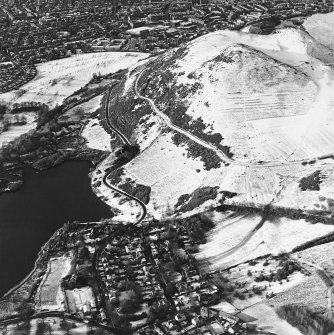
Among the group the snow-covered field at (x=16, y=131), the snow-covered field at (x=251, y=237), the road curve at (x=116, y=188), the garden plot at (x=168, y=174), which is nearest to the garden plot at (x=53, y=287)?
the road curve at (x=116, y=188)

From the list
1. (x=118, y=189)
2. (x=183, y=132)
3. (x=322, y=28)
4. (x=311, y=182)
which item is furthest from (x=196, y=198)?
(x=322, y=28)

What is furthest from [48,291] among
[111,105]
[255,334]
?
[111,105]

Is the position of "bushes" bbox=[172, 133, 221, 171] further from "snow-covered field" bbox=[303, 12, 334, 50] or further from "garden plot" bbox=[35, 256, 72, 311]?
"snow-covered field" bbox=[303, 12, 334, 50]

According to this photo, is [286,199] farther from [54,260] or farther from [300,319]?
[54,260]

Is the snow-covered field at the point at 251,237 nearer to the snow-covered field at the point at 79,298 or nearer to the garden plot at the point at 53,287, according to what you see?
the snow-covered field at the point at 79,298

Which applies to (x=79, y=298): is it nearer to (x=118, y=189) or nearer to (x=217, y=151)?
(x=118, y=189)
